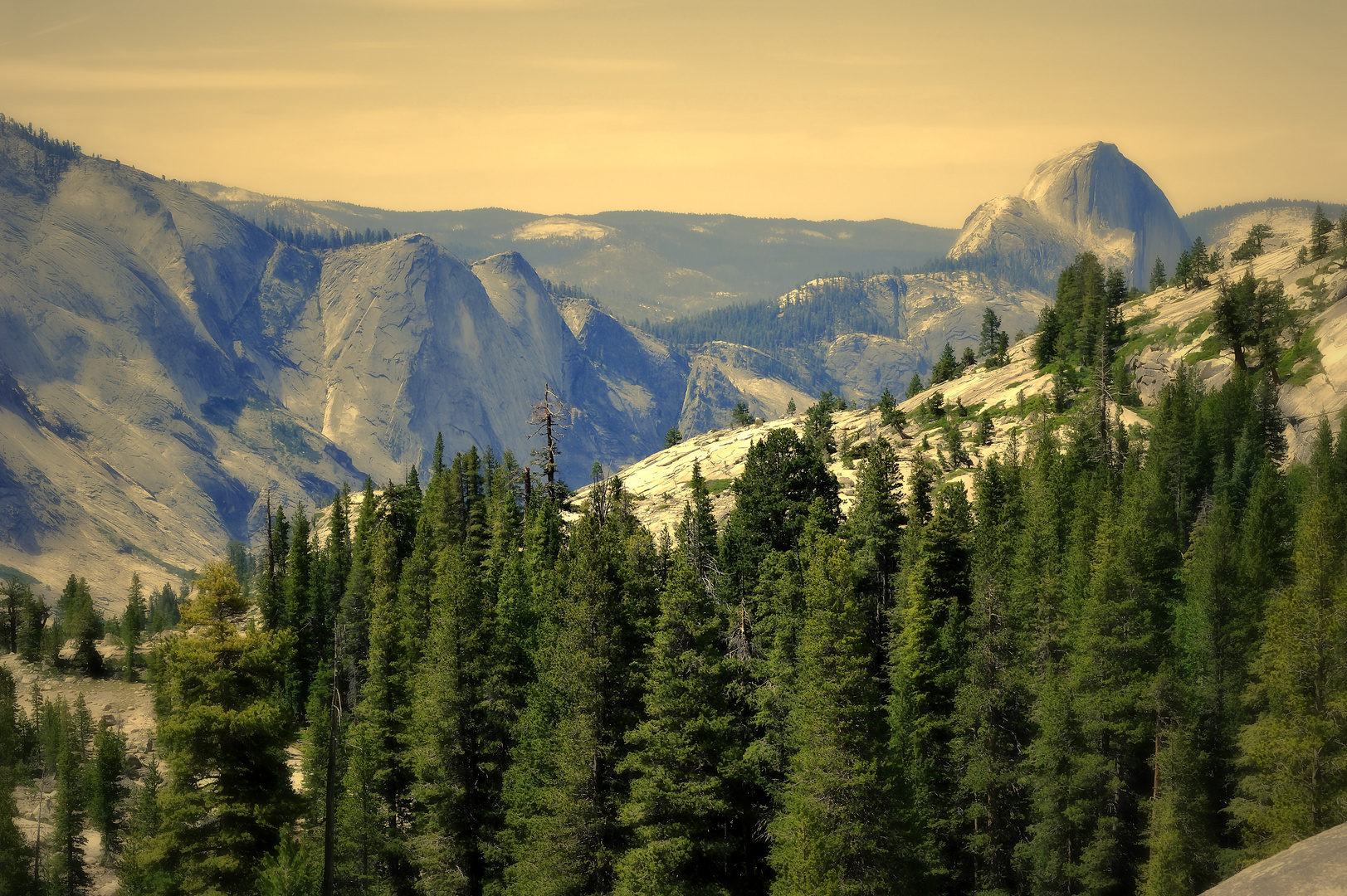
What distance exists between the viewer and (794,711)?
1796 inches

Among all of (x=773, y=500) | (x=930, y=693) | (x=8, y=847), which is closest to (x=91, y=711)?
(x=8, y=847)

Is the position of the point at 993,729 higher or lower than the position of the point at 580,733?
lower

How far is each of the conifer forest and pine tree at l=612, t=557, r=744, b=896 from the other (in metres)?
0.17

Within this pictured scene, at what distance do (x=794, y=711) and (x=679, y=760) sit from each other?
5407 mm

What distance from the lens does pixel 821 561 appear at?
152ft

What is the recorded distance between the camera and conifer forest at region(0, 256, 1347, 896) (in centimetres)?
4212

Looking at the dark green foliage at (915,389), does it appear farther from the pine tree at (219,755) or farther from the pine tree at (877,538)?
the pine tree at (219,755)

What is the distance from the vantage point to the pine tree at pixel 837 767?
1647 inches

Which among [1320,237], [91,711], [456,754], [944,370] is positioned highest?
[1320,237]

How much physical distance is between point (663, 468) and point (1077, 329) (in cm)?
6648

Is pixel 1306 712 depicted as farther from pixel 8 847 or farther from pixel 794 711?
pixel 8 847

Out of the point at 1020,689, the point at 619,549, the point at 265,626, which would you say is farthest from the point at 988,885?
the point at 265,626

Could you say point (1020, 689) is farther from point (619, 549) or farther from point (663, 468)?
point (663, 468)

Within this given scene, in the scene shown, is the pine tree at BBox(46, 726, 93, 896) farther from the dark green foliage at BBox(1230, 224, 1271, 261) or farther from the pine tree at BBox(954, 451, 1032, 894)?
the dark green foliage at BBox(1230, 224, 1271, 261)
